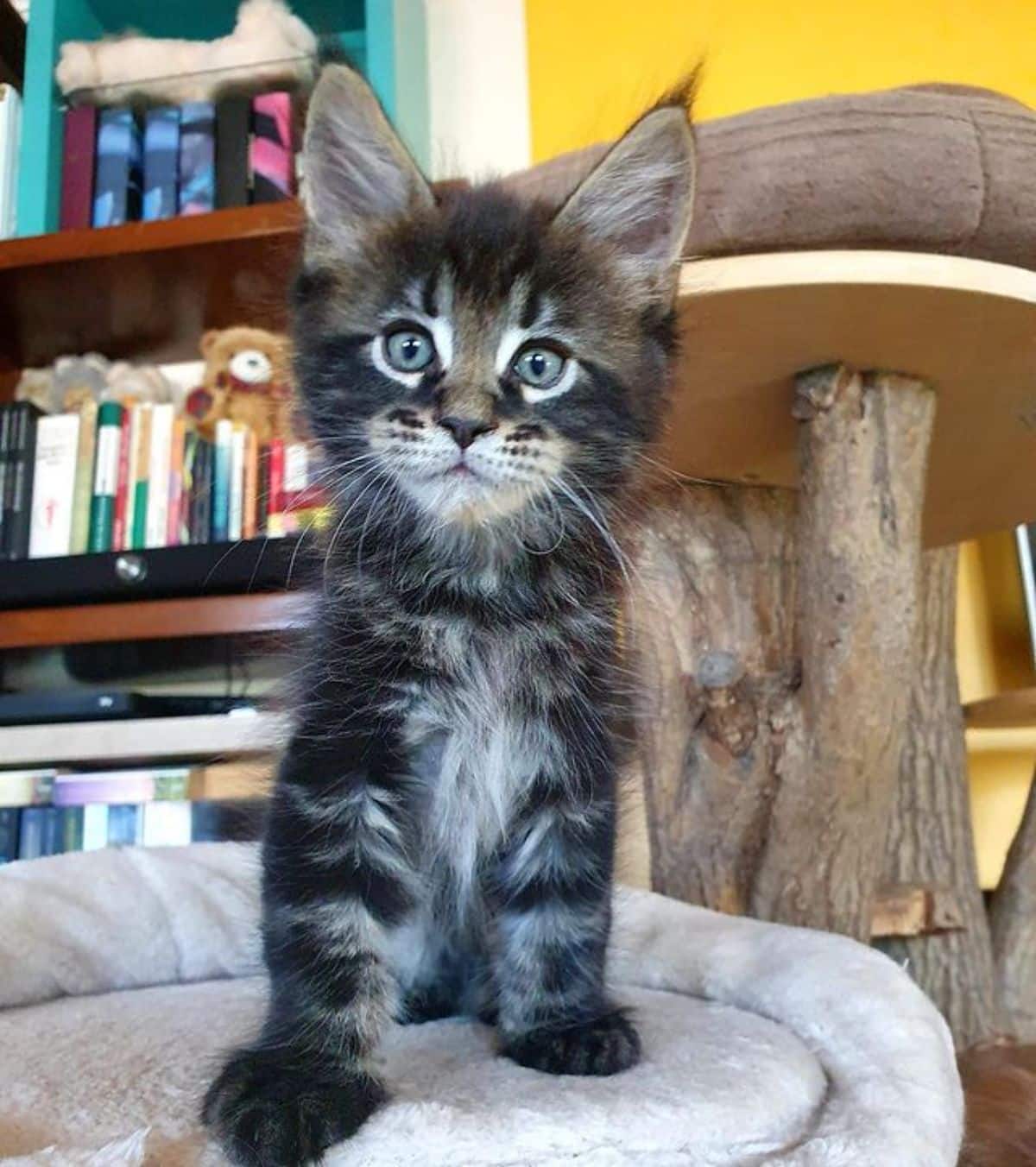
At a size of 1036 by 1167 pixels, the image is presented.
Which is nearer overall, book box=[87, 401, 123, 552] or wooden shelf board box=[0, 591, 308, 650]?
wooden shelf board box=[0, 591, 308, 650]

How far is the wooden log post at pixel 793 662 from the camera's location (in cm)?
114

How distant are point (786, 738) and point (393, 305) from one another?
2.23ft

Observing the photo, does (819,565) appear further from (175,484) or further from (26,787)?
(26,787)

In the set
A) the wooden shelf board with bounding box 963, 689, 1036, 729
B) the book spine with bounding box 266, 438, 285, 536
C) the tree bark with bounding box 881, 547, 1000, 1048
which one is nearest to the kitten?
the book spine with bounding box 266, 438, 285, 536

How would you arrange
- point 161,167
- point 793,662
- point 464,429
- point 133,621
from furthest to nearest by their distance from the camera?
point 161,167 → point 133,621 → point 793,662 → point 464,429

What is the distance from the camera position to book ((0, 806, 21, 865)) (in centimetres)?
180

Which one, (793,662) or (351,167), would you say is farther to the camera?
(793,662)

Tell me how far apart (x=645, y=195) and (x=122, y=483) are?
4.13ft

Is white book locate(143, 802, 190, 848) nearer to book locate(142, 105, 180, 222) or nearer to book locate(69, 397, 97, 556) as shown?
book locate(69, 397, 97, 556)

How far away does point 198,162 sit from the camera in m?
1.97

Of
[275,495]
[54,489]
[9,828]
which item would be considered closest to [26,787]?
[9,828]

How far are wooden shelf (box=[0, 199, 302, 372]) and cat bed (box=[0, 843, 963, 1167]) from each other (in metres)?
0.91

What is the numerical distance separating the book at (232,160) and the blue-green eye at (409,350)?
4.16 feet

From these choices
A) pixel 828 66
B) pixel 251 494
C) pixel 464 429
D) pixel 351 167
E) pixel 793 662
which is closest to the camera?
pixel 464 429
